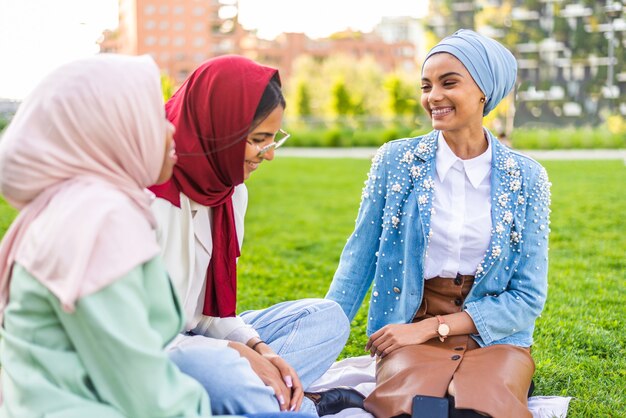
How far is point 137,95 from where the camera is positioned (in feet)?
6.00

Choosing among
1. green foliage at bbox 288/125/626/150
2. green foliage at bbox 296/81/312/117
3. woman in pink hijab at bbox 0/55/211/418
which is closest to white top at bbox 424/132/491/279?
woman in pink hijab at bbox 0/55/211/418

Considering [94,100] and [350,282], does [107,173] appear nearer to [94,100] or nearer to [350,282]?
[94,100]

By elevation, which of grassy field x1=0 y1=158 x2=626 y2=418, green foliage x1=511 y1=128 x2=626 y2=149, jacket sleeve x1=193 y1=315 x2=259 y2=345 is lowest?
green foliage x1=511 y1=128 x2=626 y2=149

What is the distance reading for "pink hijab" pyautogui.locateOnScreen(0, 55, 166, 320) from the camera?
1.72m

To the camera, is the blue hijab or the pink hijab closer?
the pink hijab

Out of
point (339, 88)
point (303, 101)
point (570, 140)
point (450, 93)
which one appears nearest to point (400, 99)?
point (339, 88)

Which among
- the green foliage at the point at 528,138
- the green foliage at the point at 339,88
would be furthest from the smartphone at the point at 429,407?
the green foliage at the point at 339,88

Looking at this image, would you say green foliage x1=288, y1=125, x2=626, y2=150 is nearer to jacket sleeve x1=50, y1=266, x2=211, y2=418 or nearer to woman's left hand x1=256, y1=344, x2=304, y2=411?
woman's left hand x1=256, y1=344, x2=304, y2=411

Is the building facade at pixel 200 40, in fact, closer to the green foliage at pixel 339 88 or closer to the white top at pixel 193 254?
the green foliage at pixel 339 88

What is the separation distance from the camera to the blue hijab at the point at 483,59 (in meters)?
2.96

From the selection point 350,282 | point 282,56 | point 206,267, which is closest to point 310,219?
point 350,282

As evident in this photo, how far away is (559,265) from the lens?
608cm

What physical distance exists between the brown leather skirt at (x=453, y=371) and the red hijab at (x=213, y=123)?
94cm

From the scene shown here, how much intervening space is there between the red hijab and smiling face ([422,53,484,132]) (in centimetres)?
76
